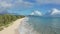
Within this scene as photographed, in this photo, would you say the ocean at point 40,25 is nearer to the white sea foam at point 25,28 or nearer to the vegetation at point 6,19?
the white sea foam at point 25,28

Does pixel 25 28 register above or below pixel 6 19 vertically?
below

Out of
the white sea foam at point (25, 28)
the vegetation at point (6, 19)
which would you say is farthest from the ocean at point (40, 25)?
the vegetation at point (6, 19)

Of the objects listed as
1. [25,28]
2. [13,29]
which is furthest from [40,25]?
[13,29]

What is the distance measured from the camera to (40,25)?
1.42 m

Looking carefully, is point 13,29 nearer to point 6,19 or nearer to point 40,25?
point 6,19

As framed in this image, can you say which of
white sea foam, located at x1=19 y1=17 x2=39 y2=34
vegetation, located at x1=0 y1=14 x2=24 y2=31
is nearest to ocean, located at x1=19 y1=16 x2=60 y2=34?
white sea foam, located at x1=19 y1=17 x2=39 y2=34

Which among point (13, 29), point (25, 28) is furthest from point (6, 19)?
point (25, 28)

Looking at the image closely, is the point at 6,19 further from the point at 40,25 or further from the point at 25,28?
the point at 40,25

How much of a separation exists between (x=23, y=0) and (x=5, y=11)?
0.29m

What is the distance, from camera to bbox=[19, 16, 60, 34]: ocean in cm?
142

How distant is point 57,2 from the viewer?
144cm

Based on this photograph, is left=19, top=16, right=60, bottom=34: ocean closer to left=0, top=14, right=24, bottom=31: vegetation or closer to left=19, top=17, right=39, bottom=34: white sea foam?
left=19, top=17, right=39, bottom=34: white sea foam

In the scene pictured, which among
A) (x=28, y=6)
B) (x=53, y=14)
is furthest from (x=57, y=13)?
(x=28, y=6)

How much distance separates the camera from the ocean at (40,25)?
55.8 inches
